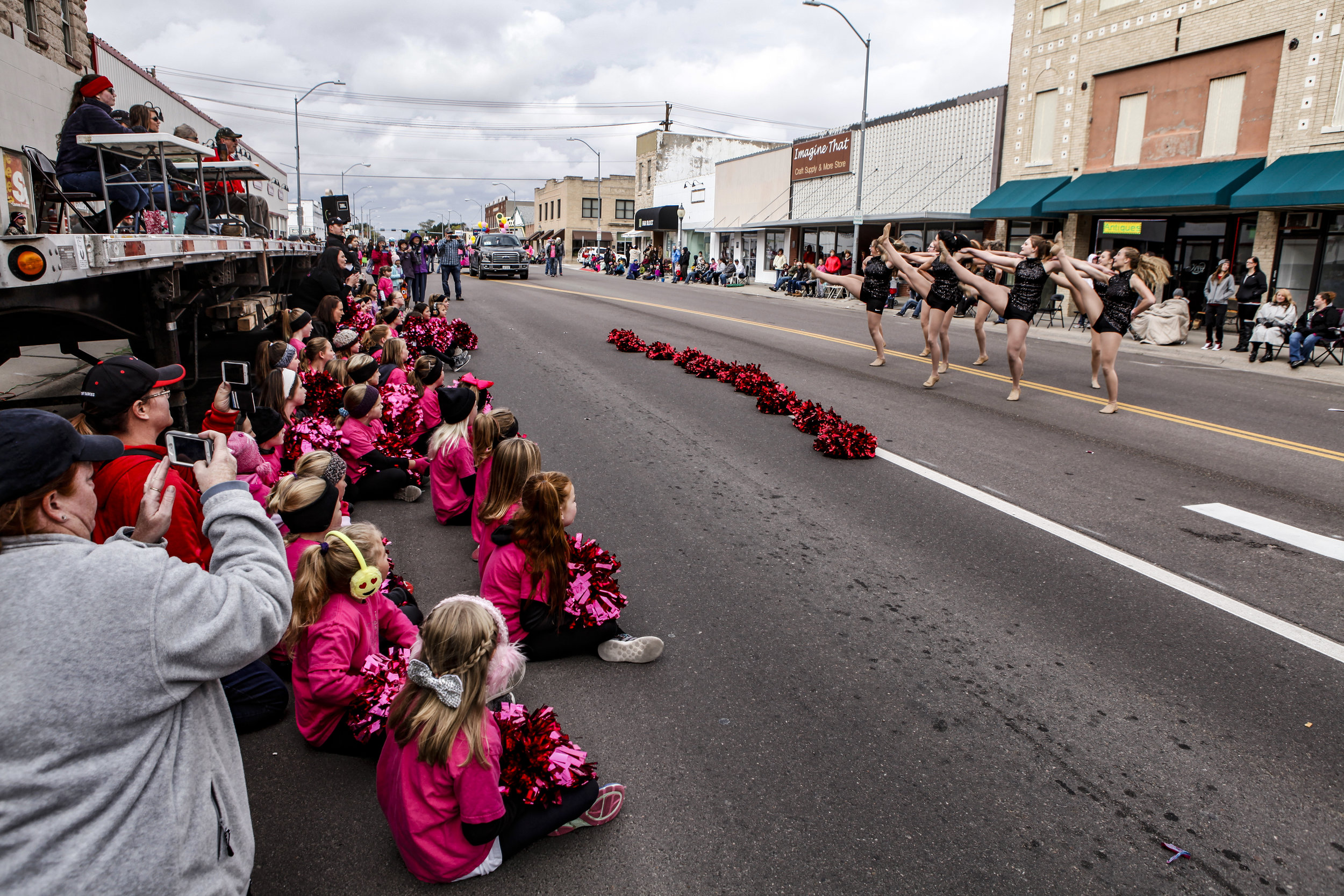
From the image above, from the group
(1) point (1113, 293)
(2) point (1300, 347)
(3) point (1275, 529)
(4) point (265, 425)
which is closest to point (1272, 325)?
(2) point (1300, 347)

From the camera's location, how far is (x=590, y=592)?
4.38 metres

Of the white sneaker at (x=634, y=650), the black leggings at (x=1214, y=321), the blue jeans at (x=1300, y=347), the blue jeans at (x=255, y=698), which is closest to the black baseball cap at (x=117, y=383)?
the blue jeans at (x=255, y=698)

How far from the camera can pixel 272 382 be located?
661 cm

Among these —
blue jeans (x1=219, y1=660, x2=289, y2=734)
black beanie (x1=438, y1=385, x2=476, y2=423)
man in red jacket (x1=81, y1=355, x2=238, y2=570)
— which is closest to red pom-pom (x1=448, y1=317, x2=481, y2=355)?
black beanie (x1=438, y1=385, x2=476, y2=423)

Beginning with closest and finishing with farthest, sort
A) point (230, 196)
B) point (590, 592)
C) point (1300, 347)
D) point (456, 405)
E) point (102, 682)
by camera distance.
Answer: point (102, 682)
point (590, 592)
point (456, 405)
point (230, 196)
point (1300, 347)

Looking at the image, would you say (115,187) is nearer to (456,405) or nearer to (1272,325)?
(456,405)

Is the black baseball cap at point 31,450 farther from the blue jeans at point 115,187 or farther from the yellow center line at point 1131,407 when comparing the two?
the yellow center line at point 1131,407

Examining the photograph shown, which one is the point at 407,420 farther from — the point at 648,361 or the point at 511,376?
the point at 648,361

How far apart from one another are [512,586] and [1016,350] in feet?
29.1

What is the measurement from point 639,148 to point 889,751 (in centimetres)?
7505

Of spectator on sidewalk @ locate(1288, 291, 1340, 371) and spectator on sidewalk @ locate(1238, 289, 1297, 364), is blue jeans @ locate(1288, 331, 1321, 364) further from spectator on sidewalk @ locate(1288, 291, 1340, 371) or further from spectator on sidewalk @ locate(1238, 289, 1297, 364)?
spectator on sidewalk @ locate(1238, 289, 1297, 364)

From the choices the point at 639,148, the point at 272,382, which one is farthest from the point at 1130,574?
the point at 639,148

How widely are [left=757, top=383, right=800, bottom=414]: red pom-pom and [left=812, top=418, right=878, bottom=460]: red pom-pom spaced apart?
63.5 inches

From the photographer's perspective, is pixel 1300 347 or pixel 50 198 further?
pixel 1300 347
